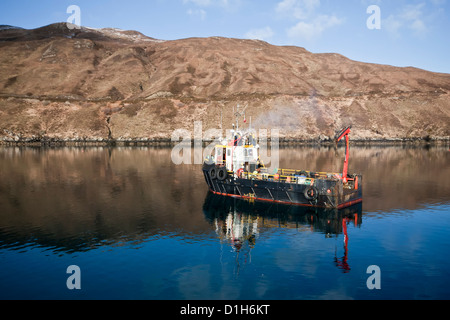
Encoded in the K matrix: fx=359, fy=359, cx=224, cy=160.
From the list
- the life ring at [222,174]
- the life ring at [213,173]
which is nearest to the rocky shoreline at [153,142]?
the life ring at [213,173]

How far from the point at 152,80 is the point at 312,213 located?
173m

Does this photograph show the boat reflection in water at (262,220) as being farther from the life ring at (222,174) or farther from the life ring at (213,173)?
the life ring at (213,173)

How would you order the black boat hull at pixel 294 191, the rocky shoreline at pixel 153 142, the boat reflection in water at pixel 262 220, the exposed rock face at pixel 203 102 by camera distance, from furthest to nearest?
1. the exposed rock face at pixel 203 102
2. the rocky shoreline at pixel 153 142
3. the black boat hull at pixel 294 191
4. the boat reflection in water at pixel 262 220

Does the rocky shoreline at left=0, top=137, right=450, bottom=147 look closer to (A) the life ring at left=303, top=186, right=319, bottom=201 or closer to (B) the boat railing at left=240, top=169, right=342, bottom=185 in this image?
(B) the boat railing at left=240, top=169, right=342, bottom=185

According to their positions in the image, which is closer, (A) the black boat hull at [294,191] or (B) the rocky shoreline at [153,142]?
(A) the black boat hull at [294,191]

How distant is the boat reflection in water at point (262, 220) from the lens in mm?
27469

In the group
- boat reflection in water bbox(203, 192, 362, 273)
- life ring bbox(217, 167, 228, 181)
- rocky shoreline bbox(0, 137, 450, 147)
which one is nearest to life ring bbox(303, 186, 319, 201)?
boat reflection in water bbox(203, 192, 362, 273)

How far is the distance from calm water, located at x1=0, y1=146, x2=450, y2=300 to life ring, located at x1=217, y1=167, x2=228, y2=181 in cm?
248

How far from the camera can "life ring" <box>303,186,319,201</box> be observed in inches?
1356

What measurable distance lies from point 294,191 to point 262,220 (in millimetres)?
5706

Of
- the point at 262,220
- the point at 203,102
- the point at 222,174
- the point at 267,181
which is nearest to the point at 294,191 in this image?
→ the point at 267,181
